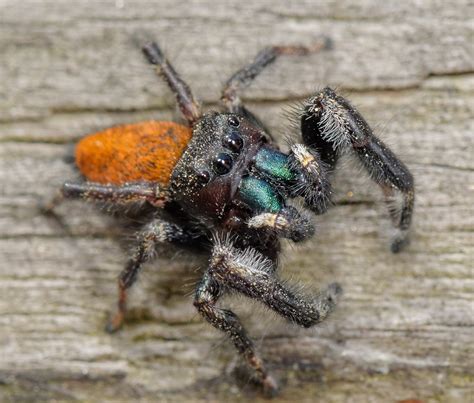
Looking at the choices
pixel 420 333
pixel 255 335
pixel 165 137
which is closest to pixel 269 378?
pixel 255 335

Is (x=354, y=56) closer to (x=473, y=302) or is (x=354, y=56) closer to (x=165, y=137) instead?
(x=165, y=137)

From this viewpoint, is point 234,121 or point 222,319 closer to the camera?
point 222,319

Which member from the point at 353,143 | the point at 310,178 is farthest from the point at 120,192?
the point at 353,143

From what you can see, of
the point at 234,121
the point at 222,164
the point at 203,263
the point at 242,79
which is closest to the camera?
the point at 222,164

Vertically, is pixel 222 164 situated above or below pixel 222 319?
above

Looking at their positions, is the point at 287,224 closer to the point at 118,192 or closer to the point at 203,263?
the point at 203,263

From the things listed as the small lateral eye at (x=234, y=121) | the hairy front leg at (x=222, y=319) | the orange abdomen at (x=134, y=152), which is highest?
the small lateral eye at (x=234, y=121)

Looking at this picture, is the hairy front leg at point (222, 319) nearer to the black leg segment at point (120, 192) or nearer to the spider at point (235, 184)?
the spider at point (235, 184)

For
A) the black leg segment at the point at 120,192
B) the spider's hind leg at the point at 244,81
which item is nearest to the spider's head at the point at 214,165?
the black leg segment at the point at 120,192
